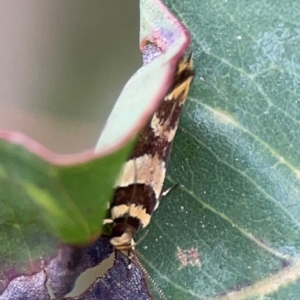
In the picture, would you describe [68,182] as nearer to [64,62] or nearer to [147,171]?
[147,171]

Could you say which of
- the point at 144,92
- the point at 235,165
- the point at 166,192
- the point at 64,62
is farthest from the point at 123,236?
the point at 64,62

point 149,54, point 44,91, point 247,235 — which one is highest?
point 149,54

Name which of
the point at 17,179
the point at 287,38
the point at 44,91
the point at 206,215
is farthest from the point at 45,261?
the point at 44,91

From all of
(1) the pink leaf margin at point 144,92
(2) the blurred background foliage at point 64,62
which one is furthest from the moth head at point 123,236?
(2) the blurred background foliage at point 64,62

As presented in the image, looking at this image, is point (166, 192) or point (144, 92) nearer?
point (144, 92)

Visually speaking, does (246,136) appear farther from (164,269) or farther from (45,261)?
(45,261)

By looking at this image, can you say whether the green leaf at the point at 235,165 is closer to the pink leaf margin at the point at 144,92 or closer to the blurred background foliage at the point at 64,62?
the pink leaf margin at the point at 144,92

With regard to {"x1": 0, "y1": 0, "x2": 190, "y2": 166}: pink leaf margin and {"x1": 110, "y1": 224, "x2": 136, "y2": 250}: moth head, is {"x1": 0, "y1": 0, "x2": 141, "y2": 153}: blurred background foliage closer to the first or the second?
{"x1": 110, "y1": 224, "x2": 136, "y2": 250}: moth head
